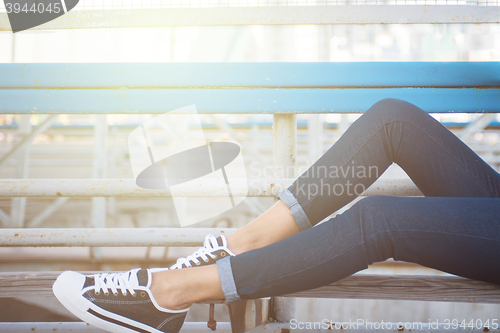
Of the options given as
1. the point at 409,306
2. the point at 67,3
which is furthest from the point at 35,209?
the point at 409,306

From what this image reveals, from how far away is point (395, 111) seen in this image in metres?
1.00

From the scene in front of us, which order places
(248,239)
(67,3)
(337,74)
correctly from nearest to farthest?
(248,239) < (337,74) < (67,3)

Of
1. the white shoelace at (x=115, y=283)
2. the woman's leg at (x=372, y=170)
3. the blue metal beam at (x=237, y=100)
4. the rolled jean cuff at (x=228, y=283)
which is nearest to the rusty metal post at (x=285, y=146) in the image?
the blue metal beam at (x=237, y=100)

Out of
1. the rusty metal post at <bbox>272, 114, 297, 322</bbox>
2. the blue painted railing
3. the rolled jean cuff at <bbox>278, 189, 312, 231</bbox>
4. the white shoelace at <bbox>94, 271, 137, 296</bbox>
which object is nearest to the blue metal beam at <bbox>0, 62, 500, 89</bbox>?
the blue painted railing

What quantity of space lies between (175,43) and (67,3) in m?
0.98

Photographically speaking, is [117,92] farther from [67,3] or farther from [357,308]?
[357,308]

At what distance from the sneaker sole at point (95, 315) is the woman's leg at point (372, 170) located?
302mm

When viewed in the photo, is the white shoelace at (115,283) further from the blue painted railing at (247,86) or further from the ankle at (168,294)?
the blue painted railing at (247,86)

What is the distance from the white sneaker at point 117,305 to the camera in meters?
0.79

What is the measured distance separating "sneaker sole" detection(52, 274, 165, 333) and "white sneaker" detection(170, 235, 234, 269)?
160mm

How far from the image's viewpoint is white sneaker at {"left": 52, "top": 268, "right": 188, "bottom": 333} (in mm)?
795

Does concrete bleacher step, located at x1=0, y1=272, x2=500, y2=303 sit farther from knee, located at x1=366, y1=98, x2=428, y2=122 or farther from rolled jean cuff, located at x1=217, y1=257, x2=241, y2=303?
knee, located at x1=366, y1=98, x2=428, y2=122

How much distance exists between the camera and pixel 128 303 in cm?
80

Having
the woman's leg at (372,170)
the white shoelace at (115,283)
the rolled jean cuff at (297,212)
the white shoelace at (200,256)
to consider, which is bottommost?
the white shoelace at (115,283)
